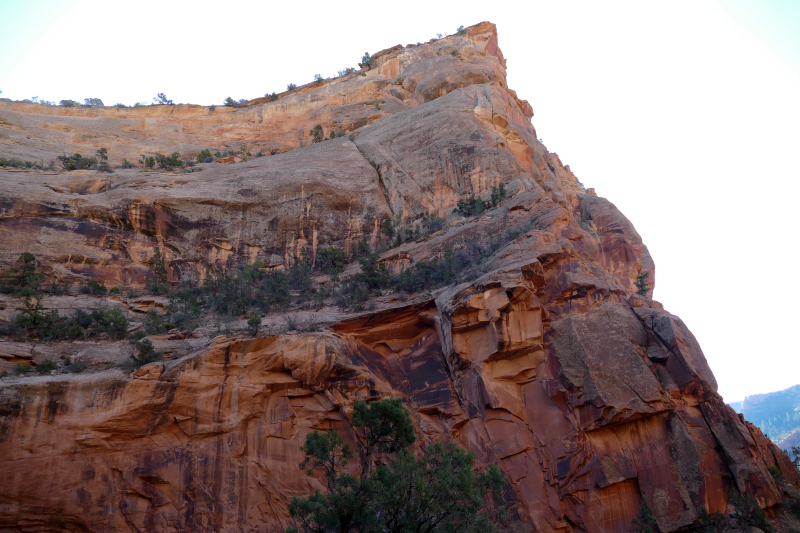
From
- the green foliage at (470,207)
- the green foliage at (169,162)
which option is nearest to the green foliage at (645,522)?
the green foliage at (470,207)

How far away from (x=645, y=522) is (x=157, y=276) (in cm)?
2687

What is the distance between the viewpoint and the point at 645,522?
19125 millimetres

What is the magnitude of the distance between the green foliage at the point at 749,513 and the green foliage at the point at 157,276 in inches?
1084

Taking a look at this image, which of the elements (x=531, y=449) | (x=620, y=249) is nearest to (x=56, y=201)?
(x=531, y=449)

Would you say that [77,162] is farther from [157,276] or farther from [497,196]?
[497,196]

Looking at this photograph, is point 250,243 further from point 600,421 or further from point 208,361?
point 600,421

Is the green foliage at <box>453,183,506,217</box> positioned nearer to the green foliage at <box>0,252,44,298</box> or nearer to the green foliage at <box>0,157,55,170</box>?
the green foliage at <box>0,252,44,298</box>

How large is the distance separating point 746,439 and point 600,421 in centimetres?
506

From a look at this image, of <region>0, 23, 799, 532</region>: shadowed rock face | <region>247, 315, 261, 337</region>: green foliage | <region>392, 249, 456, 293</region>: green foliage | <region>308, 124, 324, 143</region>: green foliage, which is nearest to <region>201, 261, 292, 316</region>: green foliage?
<region>0, 23, 799, 532</region>: shadowed rock face

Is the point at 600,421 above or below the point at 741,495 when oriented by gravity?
above

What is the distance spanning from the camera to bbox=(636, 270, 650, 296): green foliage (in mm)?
35719

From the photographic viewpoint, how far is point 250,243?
34.9m

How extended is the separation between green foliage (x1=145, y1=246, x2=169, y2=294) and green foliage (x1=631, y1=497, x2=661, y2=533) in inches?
978

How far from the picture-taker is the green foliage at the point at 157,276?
3092cm
